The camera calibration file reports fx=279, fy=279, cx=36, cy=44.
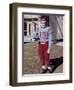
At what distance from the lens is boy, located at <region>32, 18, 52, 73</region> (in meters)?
1.68

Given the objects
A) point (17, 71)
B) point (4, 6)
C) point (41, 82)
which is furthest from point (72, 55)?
point (4, 6)

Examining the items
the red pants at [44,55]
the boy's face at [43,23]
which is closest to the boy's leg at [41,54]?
the red pants at [44,55]

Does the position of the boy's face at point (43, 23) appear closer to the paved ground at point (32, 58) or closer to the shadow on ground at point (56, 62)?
the paved ground at point (32, 58)

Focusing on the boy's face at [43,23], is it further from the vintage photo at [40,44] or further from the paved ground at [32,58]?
the paved ground at [32,58]

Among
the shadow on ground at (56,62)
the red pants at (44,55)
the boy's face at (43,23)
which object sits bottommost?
the shadow on ground at (56,62)

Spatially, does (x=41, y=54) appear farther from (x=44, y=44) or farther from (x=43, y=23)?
(x=43, y=23)

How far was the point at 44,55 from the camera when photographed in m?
1.69

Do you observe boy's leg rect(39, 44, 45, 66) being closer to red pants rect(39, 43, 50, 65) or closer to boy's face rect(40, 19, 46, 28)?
red pants rect(39, 43, 50, 65)

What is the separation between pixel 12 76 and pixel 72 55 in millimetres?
419

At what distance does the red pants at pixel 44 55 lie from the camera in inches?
66.3

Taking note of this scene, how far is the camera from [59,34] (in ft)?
5.68

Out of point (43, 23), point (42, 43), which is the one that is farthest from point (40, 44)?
point (43, 23)

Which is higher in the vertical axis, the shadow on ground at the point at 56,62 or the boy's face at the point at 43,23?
the boy's face at the point at 43,23

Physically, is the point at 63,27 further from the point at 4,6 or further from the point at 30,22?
the point at 4,6
